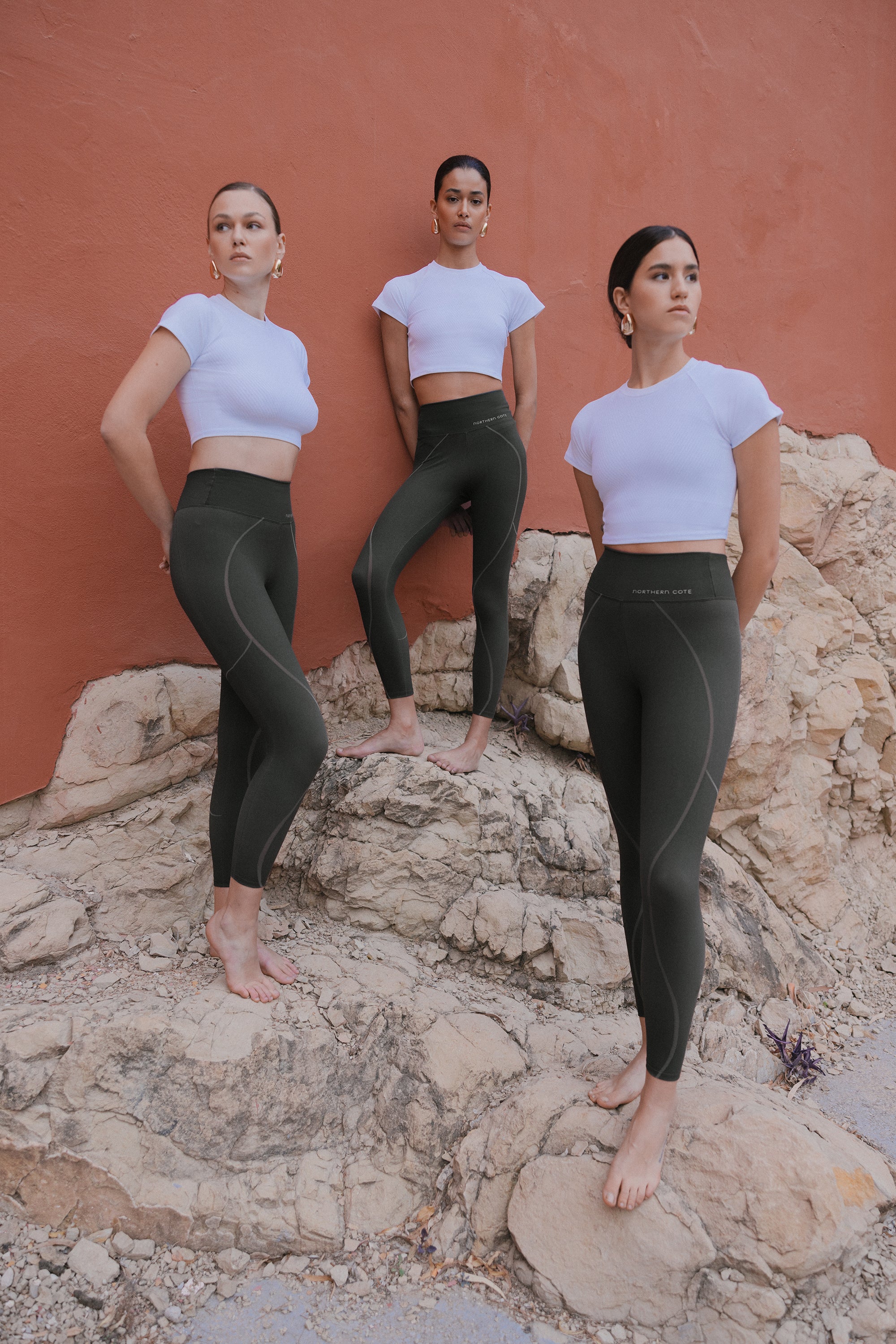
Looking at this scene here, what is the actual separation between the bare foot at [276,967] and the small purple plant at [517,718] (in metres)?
1.22

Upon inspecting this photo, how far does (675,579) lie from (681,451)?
0.26m

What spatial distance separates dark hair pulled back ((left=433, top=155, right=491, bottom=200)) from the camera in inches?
106

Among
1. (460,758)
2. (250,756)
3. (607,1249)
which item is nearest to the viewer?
(607,1249)

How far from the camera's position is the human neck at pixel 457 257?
279 centimetres

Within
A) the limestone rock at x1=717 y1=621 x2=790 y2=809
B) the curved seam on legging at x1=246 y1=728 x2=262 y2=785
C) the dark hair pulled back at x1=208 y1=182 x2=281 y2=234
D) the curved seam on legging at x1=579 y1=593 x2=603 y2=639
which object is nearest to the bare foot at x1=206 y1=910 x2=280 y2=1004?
the curved seam on legging at x1=246 y1=728 x2=262 y2=785

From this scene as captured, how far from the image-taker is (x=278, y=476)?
2227mm

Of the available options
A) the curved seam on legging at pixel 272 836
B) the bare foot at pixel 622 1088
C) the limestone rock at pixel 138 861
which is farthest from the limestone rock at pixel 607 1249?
the limestone rock at pixel 138 861

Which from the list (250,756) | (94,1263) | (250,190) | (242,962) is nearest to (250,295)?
(250,190)

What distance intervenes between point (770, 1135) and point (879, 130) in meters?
4.32

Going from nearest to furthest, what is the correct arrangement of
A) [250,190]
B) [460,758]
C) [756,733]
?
[250,190], [460,758], [756,733]

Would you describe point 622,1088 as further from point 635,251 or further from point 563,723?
point 635,251

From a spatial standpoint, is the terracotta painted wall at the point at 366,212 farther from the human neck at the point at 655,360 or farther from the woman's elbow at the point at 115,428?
the human neck at the point at 655,360

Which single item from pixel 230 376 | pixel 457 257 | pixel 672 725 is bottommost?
pixel 672 725

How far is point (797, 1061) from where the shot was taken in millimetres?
2768
